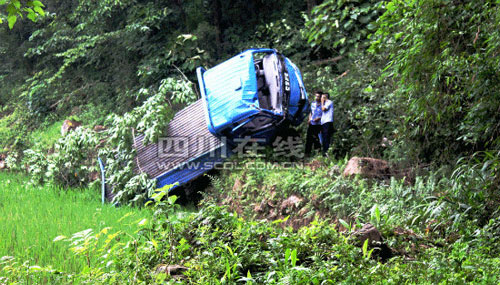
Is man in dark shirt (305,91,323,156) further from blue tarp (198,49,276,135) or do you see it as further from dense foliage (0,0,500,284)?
blue tarp (198,49,276,135)

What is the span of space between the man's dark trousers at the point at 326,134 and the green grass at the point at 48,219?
12.4 feet

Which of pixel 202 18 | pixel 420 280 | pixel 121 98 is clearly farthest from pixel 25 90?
pixel 420 280

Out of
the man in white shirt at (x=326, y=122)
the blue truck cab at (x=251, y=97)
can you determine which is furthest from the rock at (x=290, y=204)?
the man in white shirt at (x=326, y=122)

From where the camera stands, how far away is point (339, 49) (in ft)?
48.0

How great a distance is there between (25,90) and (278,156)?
533 inches

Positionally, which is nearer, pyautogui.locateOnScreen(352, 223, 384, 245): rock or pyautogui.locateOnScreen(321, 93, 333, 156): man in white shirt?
pyautogui.locateOnScreen(352, 223, 384, 245): rock

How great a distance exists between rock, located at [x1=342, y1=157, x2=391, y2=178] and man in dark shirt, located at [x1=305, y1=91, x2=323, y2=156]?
232 cm

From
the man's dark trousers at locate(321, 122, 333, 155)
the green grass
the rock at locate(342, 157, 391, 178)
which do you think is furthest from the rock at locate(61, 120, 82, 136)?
the rock at locate(342, 157, 391, 178)

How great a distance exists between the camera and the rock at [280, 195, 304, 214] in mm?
8018

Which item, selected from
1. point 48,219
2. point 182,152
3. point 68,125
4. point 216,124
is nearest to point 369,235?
point 48,219

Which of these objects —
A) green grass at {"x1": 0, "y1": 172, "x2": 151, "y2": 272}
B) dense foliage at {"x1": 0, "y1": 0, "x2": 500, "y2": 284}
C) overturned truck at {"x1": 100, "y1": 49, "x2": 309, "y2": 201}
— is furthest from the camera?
overturned truck at {"x1": 100, "y1": 49, "x2": 309, "y2": 201}

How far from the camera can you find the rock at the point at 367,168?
8.02 metres

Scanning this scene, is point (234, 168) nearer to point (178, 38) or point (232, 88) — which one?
point (232, 88)

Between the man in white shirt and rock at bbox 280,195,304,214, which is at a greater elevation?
the man in white shirt
